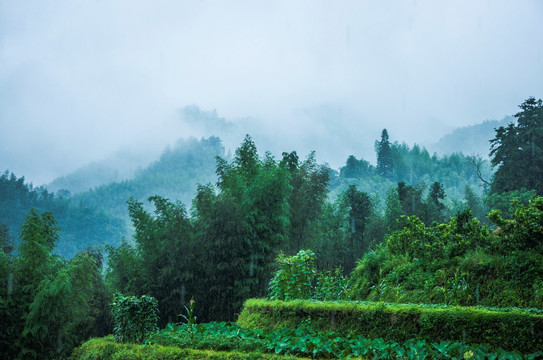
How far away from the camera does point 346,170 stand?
2611 inches

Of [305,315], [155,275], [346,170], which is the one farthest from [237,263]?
[346,170]

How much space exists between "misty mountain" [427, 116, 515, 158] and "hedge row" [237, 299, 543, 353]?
12288 cm

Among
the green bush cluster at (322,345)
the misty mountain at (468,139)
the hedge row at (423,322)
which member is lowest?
the green bush cluster at (322,345)

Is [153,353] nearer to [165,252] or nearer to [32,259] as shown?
[32,259]

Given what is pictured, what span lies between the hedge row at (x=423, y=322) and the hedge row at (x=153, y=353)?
1.40m

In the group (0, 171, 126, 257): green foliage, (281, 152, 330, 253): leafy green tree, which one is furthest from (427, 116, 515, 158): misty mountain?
(281, 152, 330, 253): leafy green tree

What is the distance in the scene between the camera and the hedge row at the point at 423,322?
4.79 metres

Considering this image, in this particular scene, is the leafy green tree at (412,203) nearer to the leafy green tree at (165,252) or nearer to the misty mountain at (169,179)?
the leafy green tree at (165,252)

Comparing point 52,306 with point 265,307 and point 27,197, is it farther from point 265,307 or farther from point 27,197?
point 27,197

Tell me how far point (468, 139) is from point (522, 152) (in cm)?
10681

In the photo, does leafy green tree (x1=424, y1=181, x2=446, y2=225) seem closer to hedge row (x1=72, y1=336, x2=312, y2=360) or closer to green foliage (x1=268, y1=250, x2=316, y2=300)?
green foliage (x1=268, y1=250, x2=316, y2=300)

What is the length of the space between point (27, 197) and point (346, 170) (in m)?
41.7

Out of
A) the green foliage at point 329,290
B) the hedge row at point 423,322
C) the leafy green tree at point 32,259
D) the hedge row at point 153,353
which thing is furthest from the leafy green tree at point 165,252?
the hedge row at point 423,322

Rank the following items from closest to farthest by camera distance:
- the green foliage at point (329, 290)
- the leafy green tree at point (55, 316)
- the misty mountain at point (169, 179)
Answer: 1. the green foliage at point (329, 290)
2. the leafy green tree at point (55, 316)
3. the misty mountain at point (169, 179)
